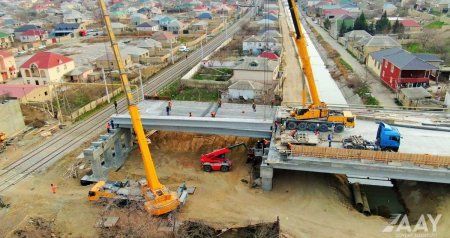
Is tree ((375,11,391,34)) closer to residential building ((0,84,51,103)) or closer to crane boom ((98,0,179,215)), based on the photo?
residential building ((0,84,51,103))

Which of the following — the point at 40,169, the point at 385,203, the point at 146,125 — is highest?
the point at 146,125

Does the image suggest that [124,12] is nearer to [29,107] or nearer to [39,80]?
[39,80]

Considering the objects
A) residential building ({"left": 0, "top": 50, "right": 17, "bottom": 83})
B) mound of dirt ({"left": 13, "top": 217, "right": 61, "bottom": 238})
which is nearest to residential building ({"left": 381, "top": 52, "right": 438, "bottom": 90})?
mound of dirt ({"left": 13, "top": 217, "right": 61, "bottom": 238})

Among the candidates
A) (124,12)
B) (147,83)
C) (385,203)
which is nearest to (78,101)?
(147,83)

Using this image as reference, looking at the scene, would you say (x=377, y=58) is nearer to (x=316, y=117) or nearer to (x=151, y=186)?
(x=316, y=117)

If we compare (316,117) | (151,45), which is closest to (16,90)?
(151,45)

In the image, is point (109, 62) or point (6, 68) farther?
point (109, 62)

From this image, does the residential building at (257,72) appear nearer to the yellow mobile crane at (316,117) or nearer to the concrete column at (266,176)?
A: the yellow mobile crane at (316,117)
